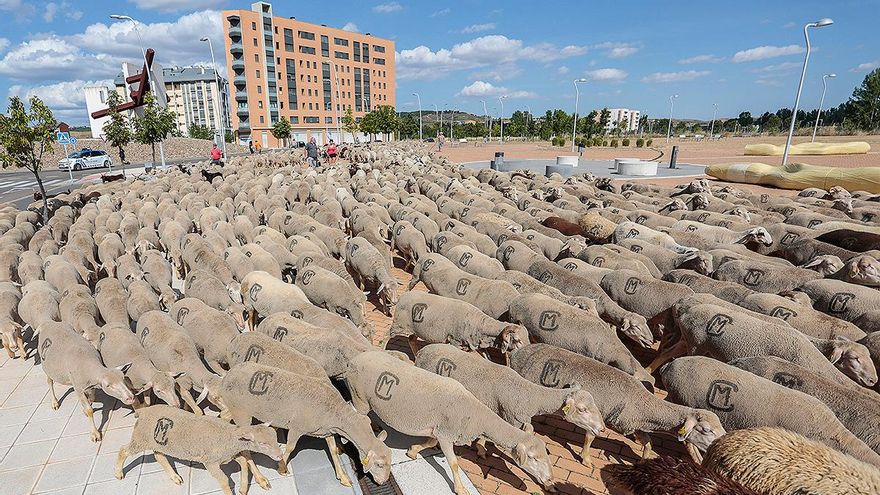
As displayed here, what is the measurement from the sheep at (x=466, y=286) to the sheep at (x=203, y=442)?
4.85 m

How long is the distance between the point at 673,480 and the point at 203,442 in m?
5.59

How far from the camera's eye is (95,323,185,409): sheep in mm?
6828

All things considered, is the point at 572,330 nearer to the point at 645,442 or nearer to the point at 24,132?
the point at 645,442

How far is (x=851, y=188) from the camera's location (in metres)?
24.3

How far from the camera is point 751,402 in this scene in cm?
589

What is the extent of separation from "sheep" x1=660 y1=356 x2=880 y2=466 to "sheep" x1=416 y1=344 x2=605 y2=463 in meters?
1.43


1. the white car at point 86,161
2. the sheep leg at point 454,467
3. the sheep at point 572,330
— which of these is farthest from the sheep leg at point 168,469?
the white car at point 86,161

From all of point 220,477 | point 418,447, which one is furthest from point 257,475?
point 418,447

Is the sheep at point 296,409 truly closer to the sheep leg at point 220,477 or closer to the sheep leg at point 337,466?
the sheep leg at point 337,466

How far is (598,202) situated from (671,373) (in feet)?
42.5

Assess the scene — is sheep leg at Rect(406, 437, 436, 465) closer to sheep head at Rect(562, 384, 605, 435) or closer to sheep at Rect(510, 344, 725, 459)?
sheep at Rect(510, 344, 725, 459)

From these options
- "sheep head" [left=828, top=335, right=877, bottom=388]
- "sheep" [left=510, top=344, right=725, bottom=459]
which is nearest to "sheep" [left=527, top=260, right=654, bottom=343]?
"sheep" [left=510, top=344, right=725, bottom=459]

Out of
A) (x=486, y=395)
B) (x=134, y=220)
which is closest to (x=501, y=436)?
(x=486, y=395)

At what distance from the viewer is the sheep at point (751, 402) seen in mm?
5371
